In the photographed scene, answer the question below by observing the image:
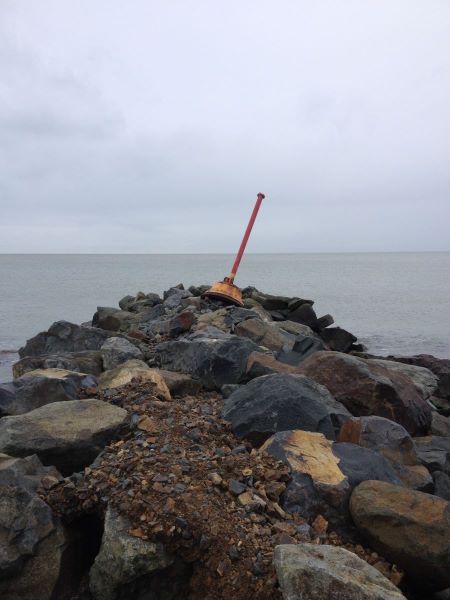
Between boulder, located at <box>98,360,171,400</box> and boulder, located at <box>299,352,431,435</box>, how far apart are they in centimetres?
173

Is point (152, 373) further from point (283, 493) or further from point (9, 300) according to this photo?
point (9, 300)

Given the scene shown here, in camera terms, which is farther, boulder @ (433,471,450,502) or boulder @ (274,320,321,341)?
boulder @ (274,320,321,341)

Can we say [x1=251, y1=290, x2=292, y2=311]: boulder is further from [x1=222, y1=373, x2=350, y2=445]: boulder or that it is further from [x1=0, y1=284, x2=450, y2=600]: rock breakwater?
[x1=222, y1=373, x2=350, y2=445]: boulder

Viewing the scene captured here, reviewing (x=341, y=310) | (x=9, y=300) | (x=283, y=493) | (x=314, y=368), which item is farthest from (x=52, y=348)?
(x=9, y=300)

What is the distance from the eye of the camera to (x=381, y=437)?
585 centimetres

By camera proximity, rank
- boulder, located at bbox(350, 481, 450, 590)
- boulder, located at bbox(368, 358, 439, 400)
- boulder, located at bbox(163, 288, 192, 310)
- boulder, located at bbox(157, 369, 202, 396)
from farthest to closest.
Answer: boulder, located at bbox(163, 288, 192, 310) → boulder, located at bbox(368, 358, 439, 400) → boulder, located at bbox(157, 369, 202, 396) → boulder, located at bbox(350, 481, 450, 590)

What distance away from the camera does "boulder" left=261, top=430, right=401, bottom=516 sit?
4.50 meters

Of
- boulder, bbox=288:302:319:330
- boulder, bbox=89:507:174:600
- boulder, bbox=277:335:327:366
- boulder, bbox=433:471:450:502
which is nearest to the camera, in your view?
boulder, bbox=89:507:174:600

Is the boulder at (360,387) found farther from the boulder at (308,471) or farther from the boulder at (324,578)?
the boulder at (324,578)

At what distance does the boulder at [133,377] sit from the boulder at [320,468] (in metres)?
1.88

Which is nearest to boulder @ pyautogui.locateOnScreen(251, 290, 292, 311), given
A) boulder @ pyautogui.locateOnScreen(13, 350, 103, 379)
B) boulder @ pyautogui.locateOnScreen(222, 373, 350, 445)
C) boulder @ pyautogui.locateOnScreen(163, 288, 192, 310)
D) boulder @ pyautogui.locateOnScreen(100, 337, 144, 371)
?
boulder @ pyautogui.locateOnScreen(163, 288, 192, 310)

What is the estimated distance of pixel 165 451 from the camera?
4.84 meters

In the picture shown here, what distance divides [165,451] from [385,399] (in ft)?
10.7

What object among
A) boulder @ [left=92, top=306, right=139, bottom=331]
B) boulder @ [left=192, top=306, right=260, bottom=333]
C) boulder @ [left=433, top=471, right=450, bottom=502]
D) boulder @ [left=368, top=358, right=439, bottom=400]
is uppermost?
boulder @ [left=192, top=306, right=260, bottom=333]
